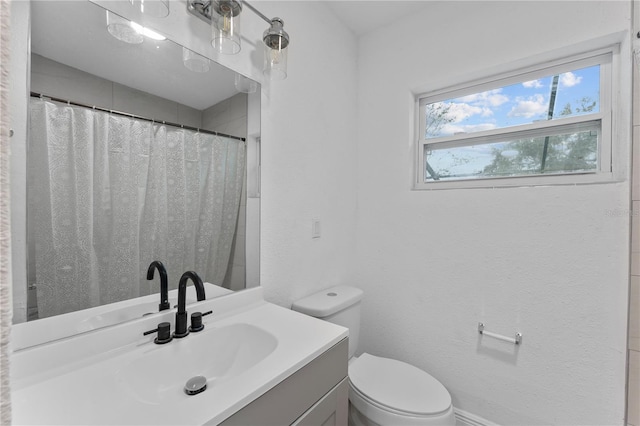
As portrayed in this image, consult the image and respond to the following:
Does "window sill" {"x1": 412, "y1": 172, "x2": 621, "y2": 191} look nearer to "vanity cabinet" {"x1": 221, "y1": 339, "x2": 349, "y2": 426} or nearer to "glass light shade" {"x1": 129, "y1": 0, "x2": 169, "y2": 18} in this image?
"vanity cabinet" {"x1": 221, "y1": 339, "x2": 349, "y2": 426}

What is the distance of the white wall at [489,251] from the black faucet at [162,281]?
3.91 ft

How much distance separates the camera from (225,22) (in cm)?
100

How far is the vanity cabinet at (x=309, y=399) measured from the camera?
0.66m

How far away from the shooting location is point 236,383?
2.16 ft

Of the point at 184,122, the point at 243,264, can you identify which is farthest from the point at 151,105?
the point at 243,264

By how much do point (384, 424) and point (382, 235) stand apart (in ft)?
3.12

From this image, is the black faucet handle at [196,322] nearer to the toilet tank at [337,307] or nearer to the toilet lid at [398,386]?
the toilet tank at [337,307]

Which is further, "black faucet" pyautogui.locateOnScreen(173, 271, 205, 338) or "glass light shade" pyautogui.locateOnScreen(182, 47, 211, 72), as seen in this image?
"glass light shade" pyautogui.locateOnScreen(182, 47, 211, 72)

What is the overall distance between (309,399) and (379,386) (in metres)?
0.59

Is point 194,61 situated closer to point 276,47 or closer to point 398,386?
point 276,47

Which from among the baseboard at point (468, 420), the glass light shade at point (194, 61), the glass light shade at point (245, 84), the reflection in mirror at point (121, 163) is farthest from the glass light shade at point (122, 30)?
the baseboard at point (468, 420)

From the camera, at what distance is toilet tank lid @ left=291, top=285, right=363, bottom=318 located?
130cm

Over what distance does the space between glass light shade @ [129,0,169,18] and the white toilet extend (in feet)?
4.05

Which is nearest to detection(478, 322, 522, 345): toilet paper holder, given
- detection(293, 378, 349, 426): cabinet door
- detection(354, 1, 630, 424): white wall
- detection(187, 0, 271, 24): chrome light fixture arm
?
detection(354, 1, 630, 424): white wall
